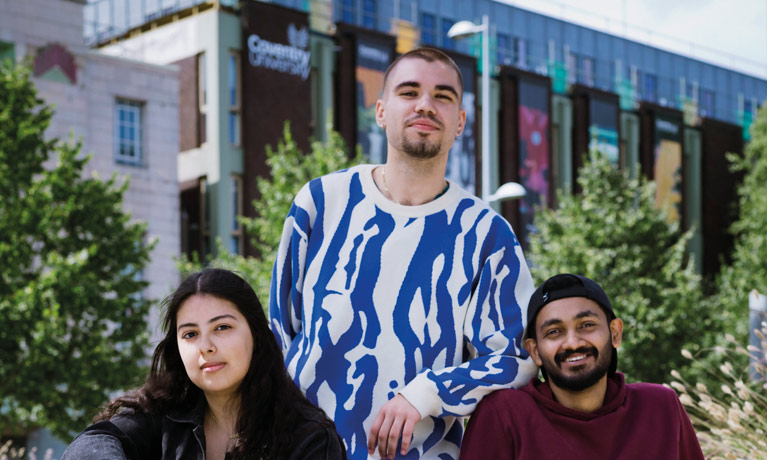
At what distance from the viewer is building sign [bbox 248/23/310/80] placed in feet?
123

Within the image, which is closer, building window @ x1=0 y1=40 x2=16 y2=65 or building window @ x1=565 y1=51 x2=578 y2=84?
building window @ x1=0 y1=40 x2=16 y2=65

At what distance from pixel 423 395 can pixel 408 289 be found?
1.21ft

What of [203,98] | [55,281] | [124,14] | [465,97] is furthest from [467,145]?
[55,281]

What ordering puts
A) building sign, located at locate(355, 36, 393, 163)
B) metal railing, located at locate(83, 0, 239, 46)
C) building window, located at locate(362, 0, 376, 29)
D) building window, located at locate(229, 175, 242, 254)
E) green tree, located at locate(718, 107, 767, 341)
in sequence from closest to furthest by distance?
green tree, located at locate(718, 107, 767, 341) < building window, located at locate(229, 175, 242, 254) < metal railing, located at locate(83, 0, 239, 46) < building sign, located at locate(355, 36, 393, 163) < building window, located at locate(362, 0, 376, 29)

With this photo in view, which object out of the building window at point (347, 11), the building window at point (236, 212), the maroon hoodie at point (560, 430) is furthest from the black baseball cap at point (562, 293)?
the building window at point (347, 11)

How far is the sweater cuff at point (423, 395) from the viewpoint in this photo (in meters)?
3.56

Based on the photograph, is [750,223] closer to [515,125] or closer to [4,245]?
[515,125]

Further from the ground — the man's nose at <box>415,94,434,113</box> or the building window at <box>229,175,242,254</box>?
the building window at <box>229,175,242,254</box>

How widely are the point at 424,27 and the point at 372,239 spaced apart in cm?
4929

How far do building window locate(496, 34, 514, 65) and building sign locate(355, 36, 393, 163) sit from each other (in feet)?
→ 32.2

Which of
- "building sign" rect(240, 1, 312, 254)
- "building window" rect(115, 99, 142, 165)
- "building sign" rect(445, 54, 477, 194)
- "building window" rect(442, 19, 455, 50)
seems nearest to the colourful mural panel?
"building window" rect(442, 19, 455, 50)

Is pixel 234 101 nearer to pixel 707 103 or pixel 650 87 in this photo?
pixel 650 87

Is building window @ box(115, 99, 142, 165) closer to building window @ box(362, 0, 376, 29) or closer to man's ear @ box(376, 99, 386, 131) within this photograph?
building window @ box(362, 0, 376, 29)

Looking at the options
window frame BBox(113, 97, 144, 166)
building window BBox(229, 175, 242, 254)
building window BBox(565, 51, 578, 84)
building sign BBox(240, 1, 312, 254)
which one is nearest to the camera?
window frame BBox(113, 97, 144, 166)
